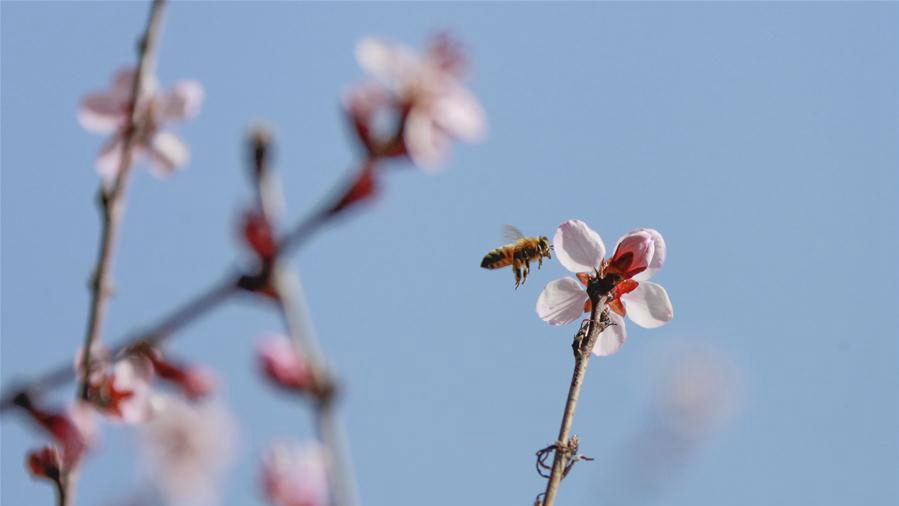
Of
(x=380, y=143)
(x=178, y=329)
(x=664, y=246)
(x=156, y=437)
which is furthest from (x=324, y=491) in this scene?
(x=156, y=437)

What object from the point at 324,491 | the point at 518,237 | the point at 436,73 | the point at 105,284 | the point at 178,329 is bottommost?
→ the point at 324,491

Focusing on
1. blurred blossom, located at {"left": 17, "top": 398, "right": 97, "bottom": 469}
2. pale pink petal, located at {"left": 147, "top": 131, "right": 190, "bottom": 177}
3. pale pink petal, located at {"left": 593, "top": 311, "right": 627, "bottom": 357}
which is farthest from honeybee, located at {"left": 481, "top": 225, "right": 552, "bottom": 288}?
blurred blossom, located at {"left": 17, "top": 398, "right": 97, "bottom": 469}

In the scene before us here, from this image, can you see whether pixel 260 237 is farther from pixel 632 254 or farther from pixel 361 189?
pixel 632 254

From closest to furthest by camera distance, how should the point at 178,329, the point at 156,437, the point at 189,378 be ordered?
the point at 178,329 → the point at 189,378 → the point at 156,437

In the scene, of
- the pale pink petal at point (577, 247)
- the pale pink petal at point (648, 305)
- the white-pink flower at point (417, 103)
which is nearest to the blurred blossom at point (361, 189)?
the white-pink flower at point (417, 103)

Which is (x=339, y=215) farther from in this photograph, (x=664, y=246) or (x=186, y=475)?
(x=186, y=475)

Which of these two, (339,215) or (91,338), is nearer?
(339,215)

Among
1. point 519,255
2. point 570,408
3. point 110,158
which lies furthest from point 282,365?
point 519,255

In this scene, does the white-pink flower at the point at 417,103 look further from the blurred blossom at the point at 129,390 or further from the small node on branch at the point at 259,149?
the blurred blossom at the point at 129,390
